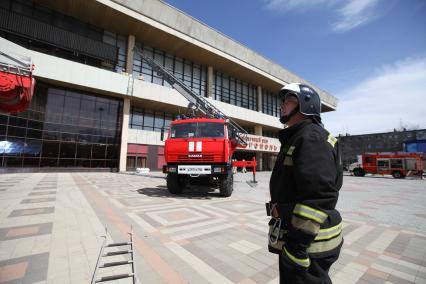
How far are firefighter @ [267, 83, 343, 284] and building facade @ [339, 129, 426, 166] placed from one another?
183 ft

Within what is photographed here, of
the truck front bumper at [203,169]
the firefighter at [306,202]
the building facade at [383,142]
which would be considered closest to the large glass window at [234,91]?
the truck front bumper at [203,169]

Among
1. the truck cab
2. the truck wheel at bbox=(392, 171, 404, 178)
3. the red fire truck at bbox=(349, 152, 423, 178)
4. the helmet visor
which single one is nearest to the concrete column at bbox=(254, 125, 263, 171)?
the red fire truck at bbox=(349, 152, 423, 178)

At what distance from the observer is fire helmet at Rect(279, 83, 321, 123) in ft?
5.95

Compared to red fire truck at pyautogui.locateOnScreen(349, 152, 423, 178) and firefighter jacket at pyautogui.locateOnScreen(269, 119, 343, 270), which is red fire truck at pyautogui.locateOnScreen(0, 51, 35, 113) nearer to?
firefighter jacket at pyautogui.locateOnScreen(269, 119, 343, 270)

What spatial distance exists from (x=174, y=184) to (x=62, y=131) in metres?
16.6

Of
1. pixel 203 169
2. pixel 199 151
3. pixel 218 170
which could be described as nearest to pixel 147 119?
pixel 199 151

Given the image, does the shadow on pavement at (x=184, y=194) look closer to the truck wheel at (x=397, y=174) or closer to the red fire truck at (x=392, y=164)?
the red fire truck at (x=392, y=164)

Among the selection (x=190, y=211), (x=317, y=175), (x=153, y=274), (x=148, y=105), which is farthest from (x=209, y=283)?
(x=148, y=105)

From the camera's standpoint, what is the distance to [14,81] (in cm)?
391

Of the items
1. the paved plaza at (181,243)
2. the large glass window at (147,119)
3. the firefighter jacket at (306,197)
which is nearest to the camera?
the firefighter jacket at (306,197)

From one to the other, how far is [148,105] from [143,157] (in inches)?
236

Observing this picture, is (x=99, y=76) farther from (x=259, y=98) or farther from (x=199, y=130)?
(x=259, y=98)

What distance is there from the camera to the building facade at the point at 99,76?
17922mm

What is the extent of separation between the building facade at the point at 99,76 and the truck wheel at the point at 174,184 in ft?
47.1
